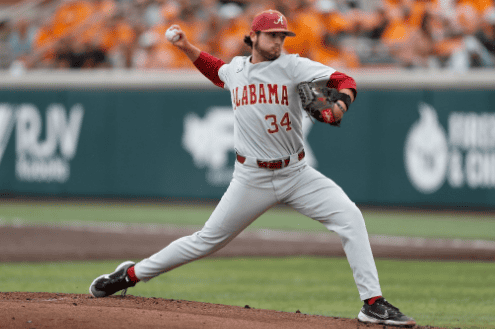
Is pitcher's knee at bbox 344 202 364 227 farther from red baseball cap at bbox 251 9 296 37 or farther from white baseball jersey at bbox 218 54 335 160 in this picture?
red baseball cap at bbox 251 9 296 37

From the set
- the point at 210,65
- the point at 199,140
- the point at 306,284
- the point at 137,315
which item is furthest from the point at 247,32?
the point at 137,315

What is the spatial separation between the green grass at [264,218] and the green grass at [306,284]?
3152 mm

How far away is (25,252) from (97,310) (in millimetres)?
4775

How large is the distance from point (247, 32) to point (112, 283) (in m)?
11.3

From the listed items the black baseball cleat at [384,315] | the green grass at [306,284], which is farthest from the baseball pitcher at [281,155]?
the green grass at [306,284]

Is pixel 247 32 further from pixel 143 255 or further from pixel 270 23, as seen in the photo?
pixel 270 23

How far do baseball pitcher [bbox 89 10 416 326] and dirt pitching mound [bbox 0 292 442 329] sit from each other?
1.27ft

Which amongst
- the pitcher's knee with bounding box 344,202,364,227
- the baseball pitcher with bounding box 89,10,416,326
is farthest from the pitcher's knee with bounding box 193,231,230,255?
the pitcher's knee with bounding box 344,202,364,227

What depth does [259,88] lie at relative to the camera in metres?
4.24

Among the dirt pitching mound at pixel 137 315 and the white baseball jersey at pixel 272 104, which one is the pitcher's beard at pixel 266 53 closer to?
the white baseball jersey at pixel 272 104

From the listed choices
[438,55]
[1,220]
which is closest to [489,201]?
[438,55]

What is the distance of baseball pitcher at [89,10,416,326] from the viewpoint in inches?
164

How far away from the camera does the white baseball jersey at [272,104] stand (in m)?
4.20

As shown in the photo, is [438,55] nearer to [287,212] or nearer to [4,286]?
[287,212]
